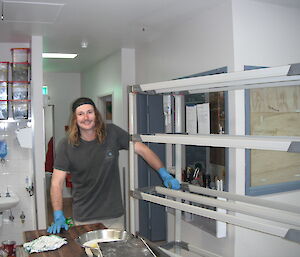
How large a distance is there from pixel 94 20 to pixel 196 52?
109 centimetres

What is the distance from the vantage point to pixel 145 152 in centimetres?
275

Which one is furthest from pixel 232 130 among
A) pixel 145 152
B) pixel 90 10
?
pixel 90 10

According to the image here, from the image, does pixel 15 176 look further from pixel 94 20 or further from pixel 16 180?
pixel 94 20

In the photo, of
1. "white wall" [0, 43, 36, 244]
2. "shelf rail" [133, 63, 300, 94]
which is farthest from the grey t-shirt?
"white wall" [0, 43, 36, 244]

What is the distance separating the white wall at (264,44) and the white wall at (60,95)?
5.21 meters

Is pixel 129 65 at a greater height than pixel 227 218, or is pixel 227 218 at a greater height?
pixel 129 65

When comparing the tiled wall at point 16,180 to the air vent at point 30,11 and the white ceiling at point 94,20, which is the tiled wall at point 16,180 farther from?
the air vent at point 30,11

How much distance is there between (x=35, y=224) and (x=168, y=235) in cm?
167

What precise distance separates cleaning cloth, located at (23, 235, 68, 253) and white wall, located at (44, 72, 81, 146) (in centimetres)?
555

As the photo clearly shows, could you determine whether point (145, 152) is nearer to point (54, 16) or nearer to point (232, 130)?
point (232, 130)

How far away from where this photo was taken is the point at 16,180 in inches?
181

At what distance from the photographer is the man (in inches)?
111

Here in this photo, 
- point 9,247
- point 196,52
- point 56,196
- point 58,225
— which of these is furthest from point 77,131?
point 9,247

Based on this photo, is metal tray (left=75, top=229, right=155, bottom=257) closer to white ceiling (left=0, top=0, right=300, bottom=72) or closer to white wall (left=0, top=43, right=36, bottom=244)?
white ceiling (left=0, top=0, right=300, bottom=72)
